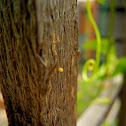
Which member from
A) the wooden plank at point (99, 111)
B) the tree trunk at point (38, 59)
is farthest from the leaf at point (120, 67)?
the tree trunk at point (38, 59)

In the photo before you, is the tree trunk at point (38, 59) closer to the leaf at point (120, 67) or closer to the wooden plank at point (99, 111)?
the wooden plank at point (99, 111)

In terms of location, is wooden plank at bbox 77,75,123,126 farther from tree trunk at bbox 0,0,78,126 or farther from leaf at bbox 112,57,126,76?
tree trunk at bbox 0,0,78,126

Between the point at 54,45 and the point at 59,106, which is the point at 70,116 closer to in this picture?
the point at 59,106

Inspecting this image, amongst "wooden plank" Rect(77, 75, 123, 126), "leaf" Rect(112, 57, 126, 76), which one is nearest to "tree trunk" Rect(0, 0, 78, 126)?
"wooden plank" Rect(77, 75, 123, 126)

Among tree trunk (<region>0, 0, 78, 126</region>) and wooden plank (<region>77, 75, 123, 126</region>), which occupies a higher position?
tree trunk (<region>0, 0, 78, 126</region>)

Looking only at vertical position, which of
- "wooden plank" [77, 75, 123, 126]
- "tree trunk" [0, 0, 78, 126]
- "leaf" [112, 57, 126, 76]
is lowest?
"wooden plank" [77, 75, 123, 126]

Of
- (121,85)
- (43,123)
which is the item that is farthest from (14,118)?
(121,85)

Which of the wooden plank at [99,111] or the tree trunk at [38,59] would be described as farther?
the wooden plank at [99,111]
